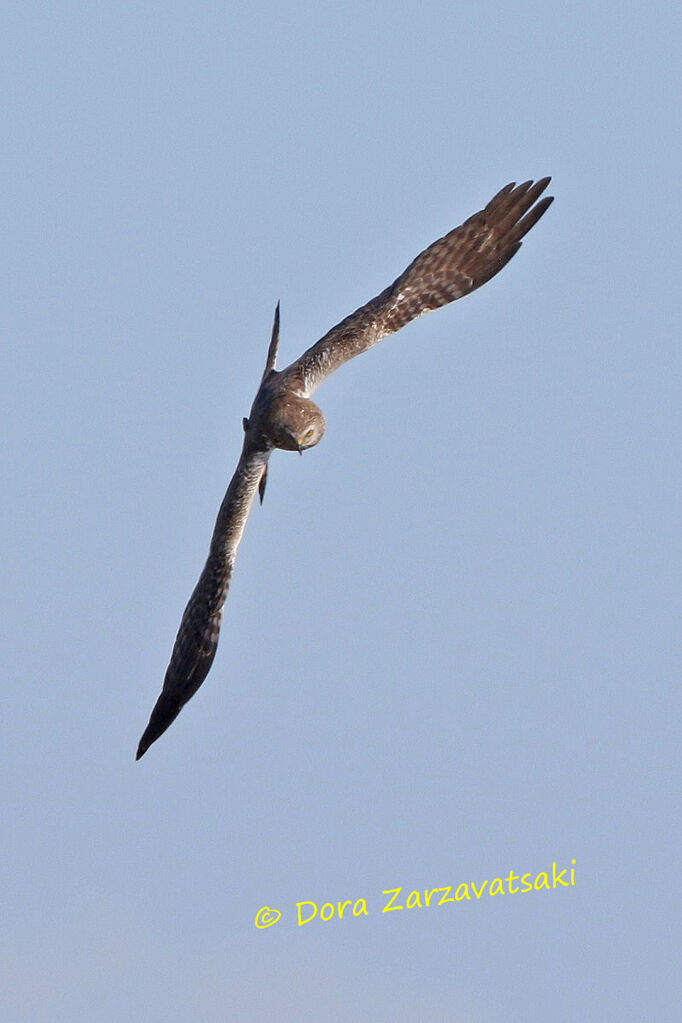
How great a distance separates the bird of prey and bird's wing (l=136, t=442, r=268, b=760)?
0.01 metres

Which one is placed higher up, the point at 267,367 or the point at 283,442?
the point at 267,367

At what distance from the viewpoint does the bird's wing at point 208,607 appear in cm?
2808

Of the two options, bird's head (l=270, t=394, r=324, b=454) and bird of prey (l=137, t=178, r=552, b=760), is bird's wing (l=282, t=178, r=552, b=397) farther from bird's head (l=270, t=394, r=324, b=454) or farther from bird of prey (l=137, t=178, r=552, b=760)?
bird's head (l=270, t=394, r=324, b=454)

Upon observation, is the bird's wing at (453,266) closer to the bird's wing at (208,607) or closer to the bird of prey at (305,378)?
the bird of prey at (305,378)

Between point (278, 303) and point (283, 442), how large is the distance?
6.51ft

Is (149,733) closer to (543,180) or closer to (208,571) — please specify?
(208,571)

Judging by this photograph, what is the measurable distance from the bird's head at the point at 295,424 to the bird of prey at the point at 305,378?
0.01 metres

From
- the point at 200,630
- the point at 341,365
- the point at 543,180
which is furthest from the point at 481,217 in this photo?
the point at 200,630

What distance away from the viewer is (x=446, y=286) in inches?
1286

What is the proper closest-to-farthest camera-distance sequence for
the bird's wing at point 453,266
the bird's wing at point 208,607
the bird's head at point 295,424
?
the bird's head at point 295,424, the bird's wing at point 208,607, the bird's wing at point 453,266

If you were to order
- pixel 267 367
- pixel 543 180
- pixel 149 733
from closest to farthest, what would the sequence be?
pixel 149 733
pixel 267 367
pixel 543 180

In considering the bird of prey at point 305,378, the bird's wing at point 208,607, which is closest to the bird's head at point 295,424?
the bird of prey at point 305,378

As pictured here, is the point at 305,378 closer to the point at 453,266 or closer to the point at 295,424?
the point at 295,424

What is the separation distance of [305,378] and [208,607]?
12.1ft
